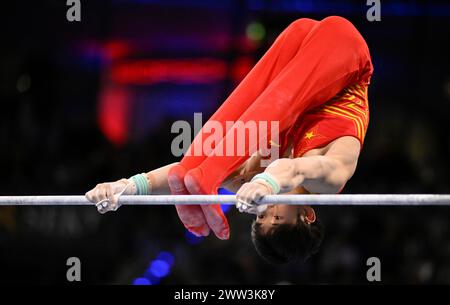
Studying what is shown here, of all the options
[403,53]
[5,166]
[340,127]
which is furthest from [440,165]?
[5,166]

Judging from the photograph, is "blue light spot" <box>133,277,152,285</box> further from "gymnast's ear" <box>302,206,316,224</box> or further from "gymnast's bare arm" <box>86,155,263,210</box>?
"gymnast's ear" <box>302,206,316,224</box>

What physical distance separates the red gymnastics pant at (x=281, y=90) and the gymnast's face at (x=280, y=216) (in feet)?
0.83

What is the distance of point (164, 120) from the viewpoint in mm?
7711

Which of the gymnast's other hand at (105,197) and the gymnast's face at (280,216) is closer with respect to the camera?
the gymnast's other hand at (105,197)

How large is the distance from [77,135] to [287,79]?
416cm

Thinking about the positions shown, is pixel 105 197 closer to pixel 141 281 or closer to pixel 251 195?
pixel 251 195

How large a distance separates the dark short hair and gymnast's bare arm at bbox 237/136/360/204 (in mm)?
266

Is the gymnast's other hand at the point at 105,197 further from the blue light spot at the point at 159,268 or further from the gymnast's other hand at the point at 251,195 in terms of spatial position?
the blue light spot at the point at 159,268

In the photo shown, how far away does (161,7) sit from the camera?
25.6ft

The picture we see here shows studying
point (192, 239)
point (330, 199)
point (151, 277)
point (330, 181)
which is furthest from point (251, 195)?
point (192, 239)

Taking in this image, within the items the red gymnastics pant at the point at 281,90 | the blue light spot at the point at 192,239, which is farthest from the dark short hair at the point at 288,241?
the blue light spot at the point at 192,239

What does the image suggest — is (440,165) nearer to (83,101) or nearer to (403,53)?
(403,53)

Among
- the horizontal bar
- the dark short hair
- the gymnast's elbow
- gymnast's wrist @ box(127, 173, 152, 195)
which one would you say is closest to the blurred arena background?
the dark short hair

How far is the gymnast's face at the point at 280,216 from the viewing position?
3854mm
